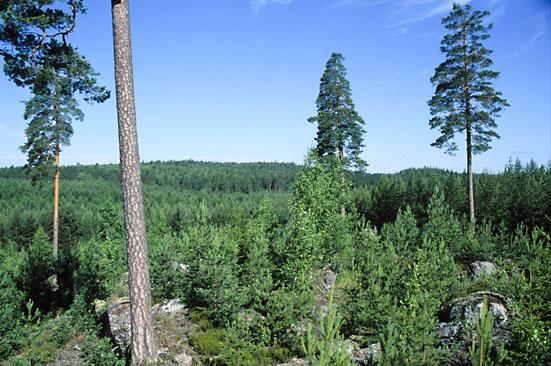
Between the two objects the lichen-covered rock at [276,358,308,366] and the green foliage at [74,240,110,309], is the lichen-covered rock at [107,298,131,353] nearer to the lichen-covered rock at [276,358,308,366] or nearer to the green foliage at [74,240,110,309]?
the lichen-covered rock at [276,358,308,366]

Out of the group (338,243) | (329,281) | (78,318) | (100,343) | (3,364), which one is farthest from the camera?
(338,243)

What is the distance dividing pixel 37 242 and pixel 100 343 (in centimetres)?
1437

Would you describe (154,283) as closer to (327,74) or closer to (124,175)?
(124,175)

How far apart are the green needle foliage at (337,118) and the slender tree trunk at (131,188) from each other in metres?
18.0

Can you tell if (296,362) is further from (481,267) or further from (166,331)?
(481,267)

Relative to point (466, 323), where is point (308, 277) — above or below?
below

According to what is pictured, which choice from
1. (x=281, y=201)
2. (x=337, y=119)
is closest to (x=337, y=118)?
(x=337, y=119)

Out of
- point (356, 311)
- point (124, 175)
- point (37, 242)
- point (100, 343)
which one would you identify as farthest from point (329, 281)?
point (37, 242)

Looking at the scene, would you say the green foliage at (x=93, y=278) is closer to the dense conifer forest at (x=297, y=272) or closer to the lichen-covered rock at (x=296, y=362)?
the dense conifer forest at (x=297, y=272)

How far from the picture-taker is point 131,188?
24.8 ft

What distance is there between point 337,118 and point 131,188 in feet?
63.0

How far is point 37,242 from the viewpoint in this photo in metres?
19.7

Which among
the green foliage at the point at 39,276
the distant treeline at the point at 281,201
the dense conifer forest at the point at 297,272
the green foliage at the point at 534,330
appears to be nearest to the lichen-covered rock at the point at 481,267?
the dense conifer forest at the point at 297,272

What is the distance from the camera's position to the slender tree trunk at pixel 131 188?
7.49 meters
